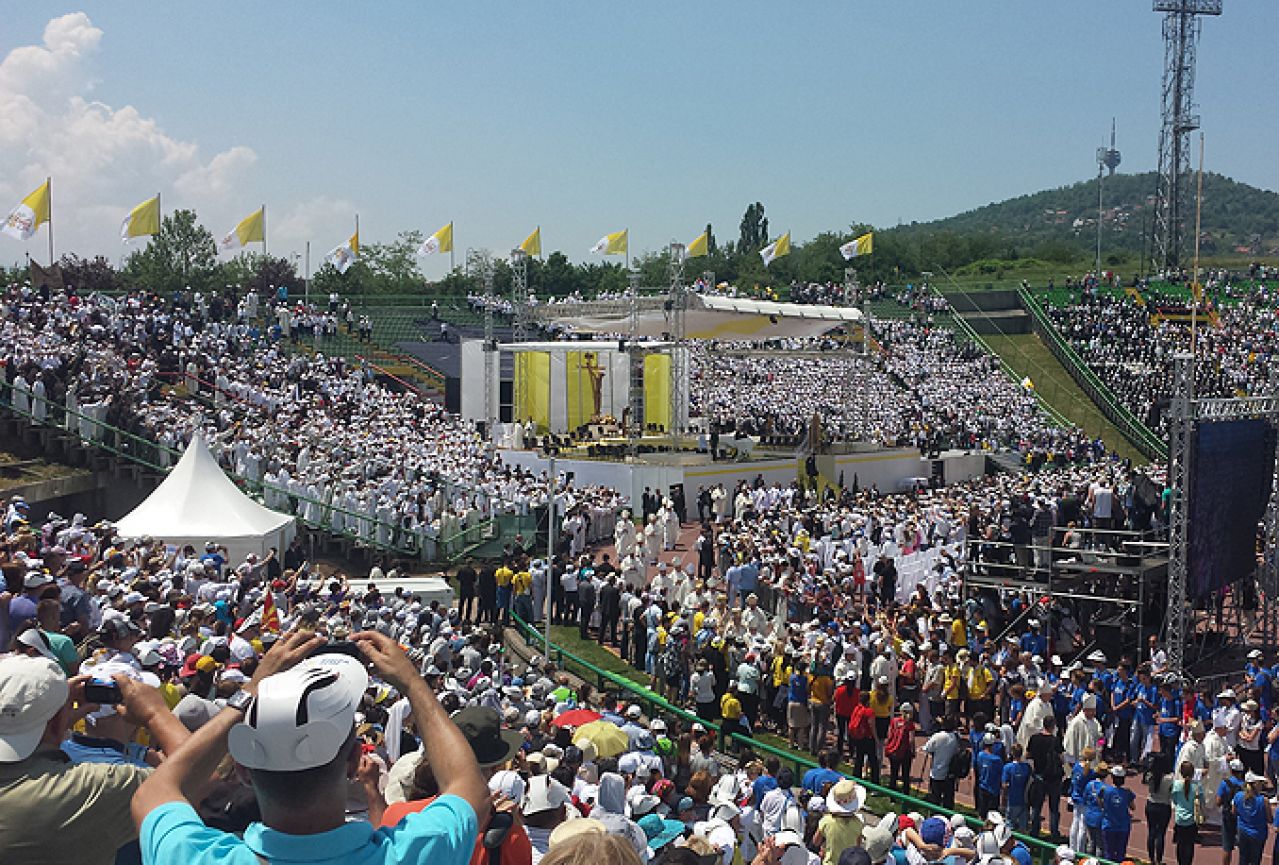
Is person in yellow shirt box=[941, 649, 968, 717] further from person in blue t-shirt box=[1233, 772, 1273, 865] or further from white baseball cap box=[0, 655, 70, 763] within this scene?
white baseball cap box=[0, 655, 70, 763]

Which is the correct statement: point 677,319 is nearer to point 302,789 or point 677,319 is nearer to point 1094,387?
point 1094,387

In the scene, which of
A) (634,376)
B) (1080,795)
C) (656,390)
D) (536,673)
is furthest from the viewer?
(656,390)

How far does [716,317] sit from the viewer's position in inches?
1553

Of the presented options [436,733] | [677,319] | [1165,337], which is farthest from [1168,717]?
[1165,337]

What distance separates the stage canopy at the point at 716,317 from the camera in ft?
121

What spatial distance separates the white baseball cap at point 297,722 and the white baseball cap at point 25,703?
0.91m

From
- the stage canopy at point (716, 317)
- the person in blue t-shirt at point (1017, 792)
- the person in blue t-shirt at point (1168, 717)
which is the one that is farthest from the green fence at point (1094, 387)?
the person in blue t-shirt at point (1017, 792)

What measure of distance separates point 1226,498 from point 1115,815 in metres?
9.34

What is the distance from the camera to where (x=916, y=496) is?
3053cm

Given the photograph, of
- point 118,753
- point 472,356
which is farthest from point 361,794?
point 472,356

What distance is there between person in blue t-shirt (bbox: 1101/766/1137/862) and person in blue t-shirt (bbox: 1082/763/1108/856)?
0.12ft

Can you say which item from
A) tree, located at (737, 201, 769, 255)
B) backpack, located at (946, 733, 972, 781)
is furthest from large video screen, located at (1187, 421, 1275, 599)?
tree, located at (737, 201, 769, 255)

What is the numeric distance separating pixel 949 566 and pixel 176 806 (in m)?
19.9

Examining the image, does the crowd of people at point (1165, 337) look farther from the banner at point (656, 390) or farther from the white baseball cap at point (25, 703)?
the white baseball cap at point (25, 703)
